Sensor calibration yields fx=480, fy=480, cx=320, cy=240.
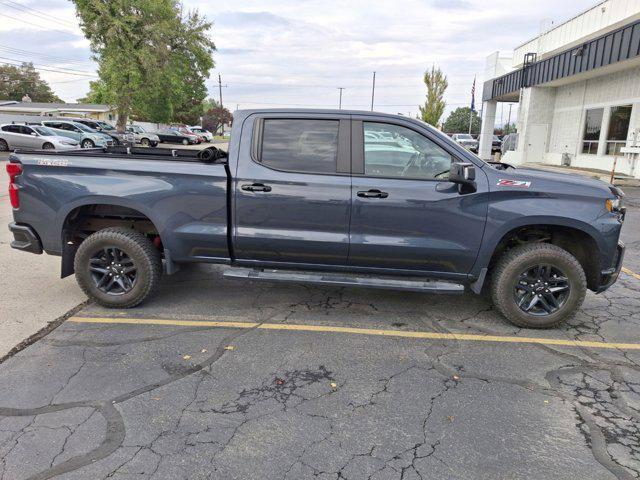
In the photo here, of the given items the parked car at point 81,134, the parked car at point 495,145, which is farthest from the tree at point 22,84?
the parked car at point 495,145

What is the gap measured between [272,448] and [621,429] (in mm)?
2231

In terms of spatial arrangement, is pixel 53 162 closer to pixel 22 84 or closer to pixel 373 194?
pixel 373 194

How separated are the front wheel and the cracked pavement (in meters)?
0.20

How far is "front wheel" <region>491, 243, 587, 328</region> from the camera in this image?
173 inches

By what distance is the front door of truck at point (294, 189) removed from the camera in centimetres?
438

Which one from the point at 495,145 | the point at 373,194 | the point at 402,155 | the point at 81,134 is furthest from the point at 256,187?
the point at 495,145

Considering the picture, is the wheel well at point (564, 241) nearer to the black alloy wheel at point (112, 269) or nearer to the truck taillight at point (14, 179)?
the black alloy wheel at point (112, 269)

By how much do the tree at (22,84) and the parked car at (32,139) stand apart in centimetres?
7265

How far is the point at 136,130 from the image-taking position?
39938 mm

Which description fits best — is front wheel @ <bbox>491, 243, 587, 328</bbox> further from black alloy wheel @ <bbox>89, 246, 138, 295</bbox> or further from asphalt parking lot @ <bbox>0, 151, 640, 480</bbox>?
black alloy wheel @ <bbox>89, 246, 138, 295</bbox>

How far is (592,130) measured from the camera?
21.7 meters

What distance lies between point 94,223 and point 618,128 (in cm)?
2125

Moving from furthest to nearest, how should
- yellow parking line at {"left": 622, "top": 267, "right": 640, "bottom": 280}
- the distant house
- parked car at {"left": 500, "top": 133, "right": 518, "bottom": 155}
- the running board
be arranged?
the distant house → parked car at {"left": 500, "top": 133, "right": 518, "bottom": 155} → yellow parking line at {"left": 622, "top": 267, "right": 640, "bottom": 280} → the running board

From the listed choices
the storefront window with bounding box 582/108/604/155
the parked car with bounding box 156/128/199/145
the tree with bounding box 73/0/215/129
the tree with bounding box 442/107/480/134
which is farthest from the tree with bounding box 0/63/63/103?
the storefront window with bounding box 582/108/604/155
